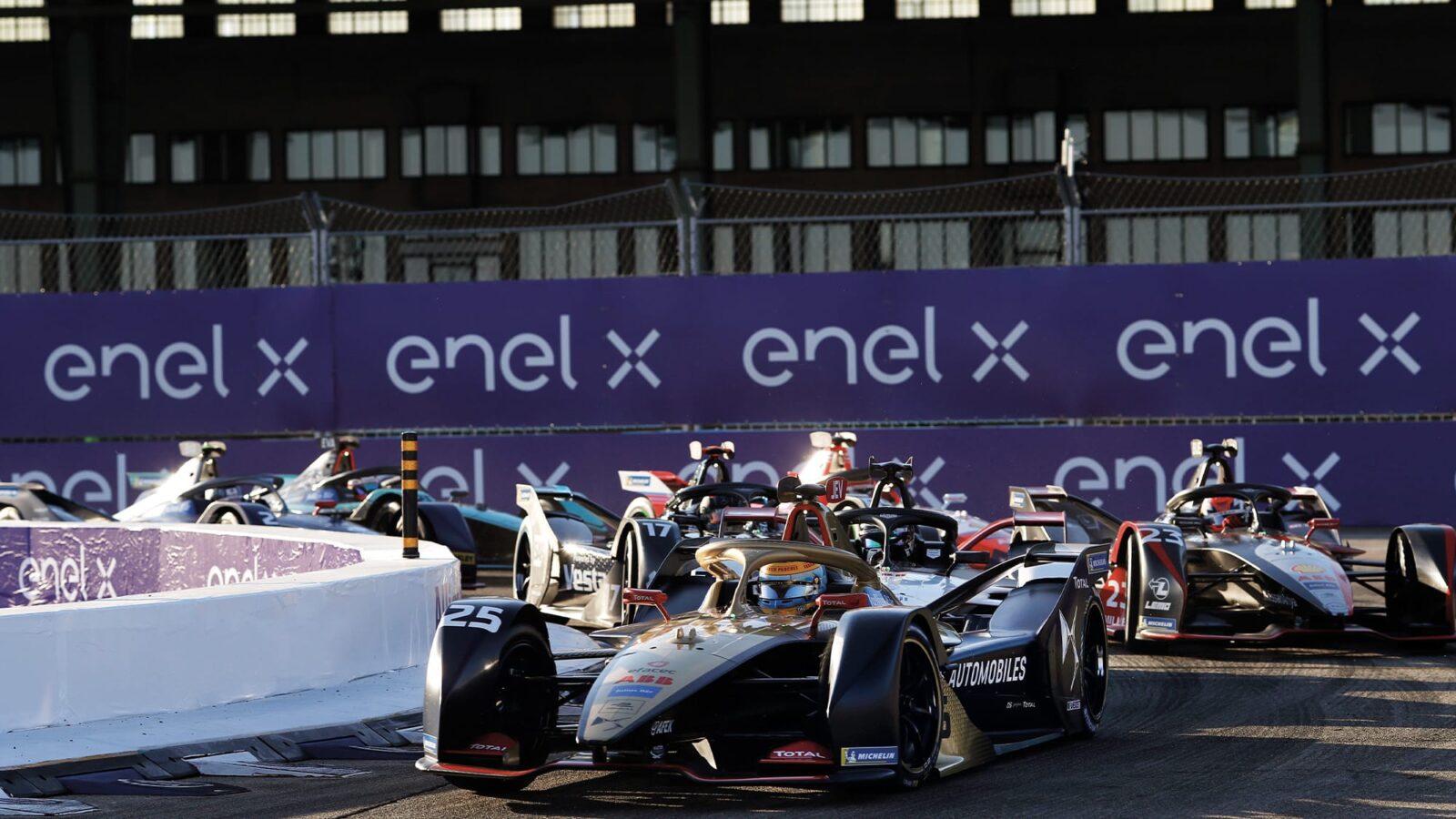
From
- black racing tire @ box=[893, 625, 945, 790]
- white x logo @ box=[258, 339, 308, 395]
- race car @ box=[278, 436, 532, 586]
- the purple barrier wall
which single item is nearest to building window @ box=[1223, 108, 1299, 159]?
white x logo @ box=[258, 339, 308, 395]

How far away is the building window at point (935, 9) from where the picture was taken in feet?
140

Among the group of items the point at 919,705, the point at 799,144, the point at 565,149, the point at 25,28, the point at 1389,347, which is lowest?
the point at 919,705

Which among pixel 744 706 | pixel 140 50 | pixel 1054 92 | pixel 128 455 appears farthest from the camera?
pixel 140 50

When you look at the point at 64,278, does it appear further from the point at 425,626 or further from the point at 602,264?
the point at 425,626

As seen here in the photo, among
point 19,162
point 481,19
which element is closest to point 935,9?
point 481,19

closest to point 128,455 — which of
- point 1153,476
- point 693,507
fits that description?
point 693,507

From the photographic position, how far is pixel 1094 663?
9531 millimetres

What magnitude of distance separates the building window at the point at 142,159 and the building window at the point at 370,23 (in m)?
Result: 5.40

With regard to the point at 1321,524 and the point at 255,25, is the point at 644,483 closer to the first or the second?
the point at 1321,524

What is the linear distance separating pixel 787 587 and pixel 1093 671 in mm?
1861

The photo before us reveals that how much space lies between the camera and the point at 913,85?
140 feet

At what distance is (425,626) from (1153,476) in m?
10.6

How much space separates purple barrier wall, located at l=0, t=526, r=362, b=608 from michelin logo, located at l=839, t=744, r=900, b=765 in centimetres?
556

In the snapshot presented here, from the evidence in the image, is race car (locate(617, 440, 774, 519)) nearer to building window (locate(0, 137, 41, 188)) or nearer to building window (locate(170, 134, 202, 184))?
building window (locate(170, 134, 202, 184))
